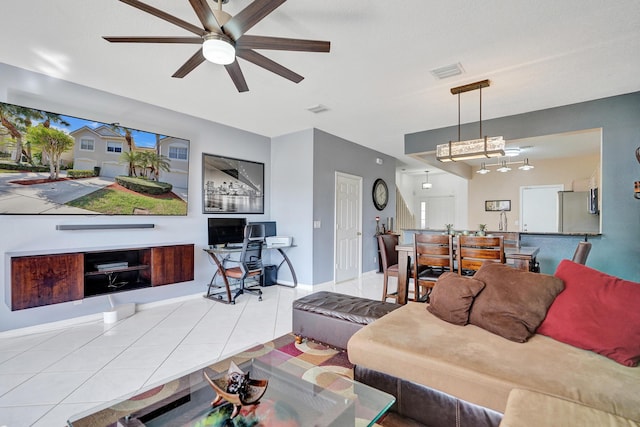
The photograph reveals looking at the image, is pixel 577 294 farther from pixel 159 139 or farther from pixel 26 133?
pixel 26 133

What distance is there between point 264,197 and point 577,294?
4.50 meters

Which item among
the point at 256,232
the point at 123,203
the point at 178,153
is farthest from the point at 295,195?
the point at 123,203

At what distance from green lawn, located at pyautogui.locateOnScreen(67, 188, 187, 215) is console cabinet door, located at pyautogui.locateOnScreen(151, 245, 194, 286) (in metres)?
0.54

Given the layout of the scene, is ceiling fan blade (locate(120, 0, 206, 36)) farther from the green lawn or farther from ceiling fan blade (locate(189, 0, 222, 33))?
the green lawn

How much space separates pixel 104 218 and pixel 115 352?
1.69 metres

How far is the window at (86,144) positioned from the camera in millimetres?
3373

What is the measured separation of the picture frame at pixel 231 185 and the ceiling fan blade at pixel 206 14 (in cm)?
296

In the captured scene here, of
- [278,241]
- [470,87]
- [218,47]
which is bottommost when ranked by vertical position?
[278,241]

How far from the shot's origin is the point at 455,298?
2027mm

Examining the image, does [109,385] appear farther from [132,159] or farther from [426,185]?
[426,185]

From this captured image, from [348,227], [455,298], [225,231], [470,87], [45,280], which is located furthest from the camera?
[348,227]

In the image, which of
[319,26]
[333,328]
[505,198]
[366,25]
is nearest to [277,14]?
[319,26]

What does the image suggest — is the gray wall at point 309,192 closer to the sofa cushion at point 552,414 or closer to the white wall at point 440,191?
the sofa cushion at point 552,414

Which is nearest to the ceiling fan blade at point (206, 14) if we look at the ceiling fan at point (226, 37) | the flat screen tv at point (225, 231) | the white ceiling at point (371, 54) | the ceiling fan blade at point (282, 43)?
the ceiling fan at point (226, 37)
